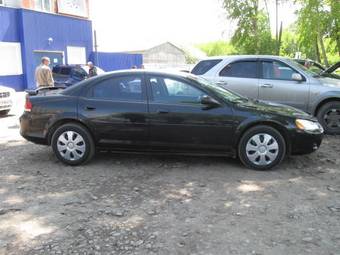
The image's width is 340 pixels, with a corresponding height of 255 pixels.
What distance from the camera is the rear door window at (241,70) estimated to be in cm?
990

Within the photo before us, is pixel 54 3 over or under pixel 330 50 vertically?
over

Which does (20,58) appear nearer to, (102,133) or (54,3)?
(54,3)

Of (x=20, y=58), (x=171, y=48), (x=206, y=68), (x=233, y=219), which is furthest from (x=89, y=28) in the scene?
(x=171, y=48)

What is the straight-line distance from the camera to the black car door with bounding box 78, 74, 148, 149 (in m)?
6.67

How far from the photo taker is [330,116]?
9297 millimetres

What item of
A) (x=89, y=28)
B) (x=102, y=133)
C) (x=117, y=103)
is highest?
(x=89, y=28)

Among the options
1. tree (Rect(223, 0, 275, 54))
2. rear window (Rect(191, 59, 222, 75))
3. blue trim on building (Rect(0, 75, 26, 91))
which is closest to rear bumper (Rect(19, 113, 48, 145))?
rear window (Rect(191, 59, 222, 75))

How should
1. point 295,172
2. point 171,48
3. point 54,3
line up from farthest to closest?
point 171,48 → point 54,3 → point 295,172

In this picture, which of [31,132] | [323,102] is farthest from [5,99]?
[323,102]

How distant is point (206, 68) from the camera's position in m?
10.3

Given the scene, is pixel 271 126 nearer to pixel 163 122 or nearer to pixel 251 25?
pixel 163 122

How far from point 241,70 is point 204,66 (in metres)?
0.89

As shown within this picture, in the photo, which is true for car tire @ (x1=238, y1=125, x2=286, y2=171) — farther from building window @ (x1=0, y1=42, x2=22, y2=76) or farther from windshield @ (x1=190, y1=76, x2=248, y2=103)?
building window @ (x1=0, y1=42, x2=22, y2=76)

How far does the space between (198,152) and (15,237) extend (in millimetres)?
3119
